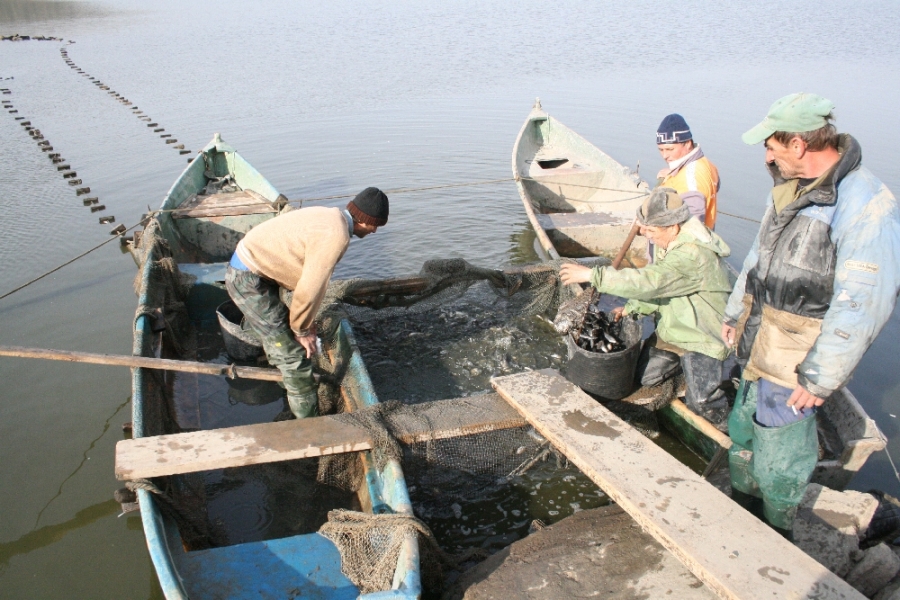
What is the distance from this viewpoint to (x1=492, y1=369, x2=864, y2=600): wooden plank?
8.49 feet

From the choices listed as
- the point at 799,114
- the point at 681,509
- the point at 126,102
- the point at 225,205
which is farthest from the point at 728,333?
the point at 126,102

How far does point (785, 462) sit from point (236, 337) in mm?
4506

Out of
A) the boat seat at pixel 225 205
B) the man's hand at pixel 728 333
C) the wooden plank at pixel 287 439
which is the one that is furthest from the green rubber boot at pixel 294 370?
the boat seat at pixel 225 205

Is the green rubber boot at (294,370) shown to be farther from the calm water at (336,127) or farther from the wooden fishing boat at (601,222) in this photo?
the wooden fishing boat at (601,222)

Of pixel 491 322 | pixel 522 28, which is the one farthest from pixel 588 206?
pixel 522 28

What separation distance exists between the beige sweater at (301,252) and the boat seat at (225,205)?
3.85 meters

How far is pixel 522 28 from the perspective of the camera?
2598 centimetres

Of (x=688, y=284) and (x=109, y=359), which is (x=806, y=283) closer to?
(x=688, y=284)

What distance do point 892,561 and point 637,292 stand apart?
78.6 inches

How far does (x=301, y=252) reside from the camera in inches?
169

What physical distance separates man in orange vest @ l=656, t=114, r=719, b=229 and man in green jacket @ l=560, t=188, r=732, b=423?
85 centimetres

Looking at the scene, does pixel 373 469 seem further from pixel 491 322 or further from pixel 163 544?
pixel 491 322

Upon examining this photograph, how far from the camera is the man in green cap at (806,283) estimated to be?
2633 mm

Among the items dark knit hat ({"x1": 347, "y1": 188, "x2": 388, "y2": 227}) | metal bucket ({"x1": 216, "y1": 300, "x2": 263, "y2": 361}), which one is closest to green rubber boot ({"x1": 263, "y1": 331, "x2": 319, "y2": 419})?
metal bucket ({"x1": 216, "y1": 300, "x2": 263, "y2": 361})
